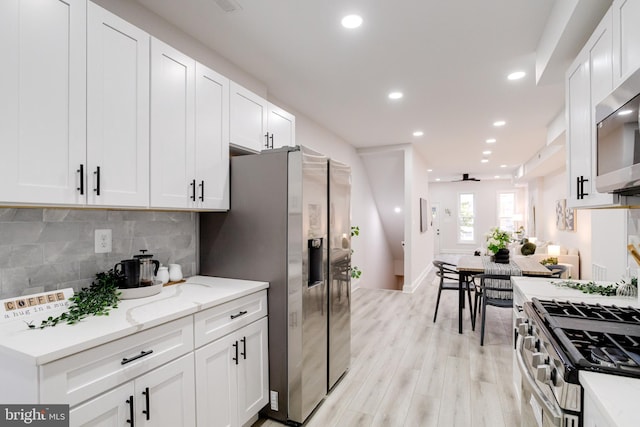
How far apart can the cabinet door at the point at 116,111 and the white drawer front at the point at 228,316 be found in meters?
0.71

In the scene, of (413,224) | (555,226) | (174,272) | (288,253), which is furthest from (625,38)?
(555,226)

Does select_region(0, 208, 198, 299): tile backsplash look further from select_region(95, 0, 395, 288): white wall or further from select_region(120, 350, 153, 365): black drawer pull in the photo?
select_region(95, 0, 395, 288): white wall

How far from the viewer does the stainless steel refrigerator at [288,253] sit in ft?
6.97

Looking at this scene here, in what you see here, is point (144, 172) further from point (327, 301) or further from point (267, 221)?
point (327, 301)

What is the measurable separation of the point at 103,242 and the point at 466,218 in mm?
12431

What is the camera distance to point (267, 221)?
7.18 ft

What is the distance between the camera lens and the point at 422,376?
9.22 feet

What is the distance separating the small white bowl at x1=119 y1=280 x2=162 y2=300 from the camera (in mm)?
1753

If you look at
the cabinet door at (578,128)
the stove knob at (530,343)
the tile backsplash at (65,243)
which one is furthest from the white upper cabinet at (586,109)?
the tile backsplash at (65,243)

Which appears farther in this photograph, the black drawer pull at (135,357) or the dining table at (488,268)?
the dining table at (488,268)

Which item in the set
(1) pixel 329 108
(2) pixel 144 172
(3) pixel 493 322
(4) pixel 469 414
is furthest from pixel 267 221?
(3) pixel 493 322

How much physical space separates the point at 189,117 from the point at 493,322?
434 centimetres

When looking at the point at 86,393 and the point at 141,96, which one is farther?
the point at 141,96

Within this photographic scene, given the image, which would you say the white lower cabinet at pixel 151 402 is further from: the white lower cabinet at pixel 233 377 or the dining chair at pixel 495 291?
the dining chair at pixel 495 291
